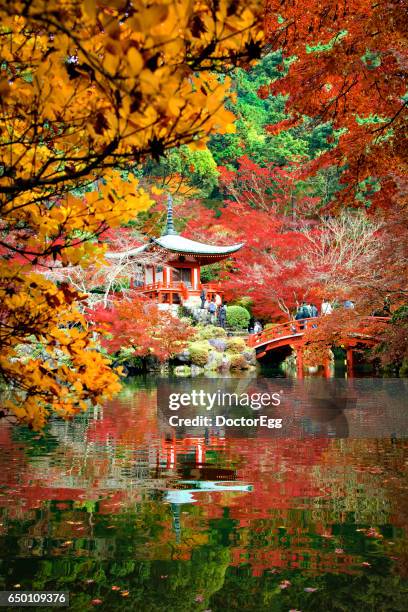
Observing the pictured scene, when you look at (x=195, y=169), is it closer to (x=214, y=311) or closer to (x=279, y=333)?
(x=214, y=311)

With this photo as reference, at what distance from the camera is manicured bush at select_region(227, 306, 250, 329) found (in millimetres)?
26562

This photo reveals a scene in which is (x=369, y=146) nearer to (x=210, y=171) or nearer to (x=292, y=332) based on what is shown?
(x=292, y=332)

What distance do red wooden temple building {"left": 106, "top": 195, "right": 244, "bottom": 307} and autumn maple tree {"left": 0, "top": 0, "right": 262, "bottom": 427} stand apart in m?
22.1

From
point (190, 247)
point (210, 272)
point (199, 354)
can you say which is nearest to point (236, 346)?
point (199, 354)

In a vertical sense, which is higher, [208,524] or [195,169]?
[195,169]

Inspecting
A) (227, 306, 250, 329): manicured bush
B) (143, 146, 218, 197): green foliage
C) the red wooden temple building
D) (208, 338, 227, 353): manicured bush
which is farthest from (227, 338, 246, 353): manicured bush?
(143, 146, 218, 197): green foliage

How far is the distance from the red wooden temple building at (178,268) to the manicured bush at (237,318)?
1.13 metres

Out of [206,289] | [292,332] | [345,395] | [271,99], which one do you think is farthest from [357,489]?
[271,99]

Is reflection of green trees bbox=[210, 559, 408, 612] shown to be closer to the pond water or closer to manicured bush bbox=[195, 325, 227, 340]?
the pond water

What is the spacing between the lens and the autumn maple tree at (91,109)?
1341 millimetres

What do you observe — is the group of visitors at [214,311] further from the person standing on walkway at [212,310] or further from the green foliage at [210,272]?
the green foliage at [210,272]
